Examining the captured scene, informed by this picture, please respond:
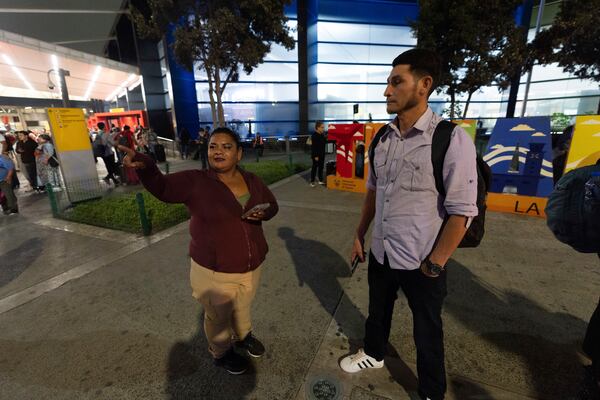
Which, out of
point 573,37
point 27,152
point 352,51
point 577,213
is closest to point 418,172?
point 577,213

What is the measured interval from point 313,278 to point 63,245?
425 cm

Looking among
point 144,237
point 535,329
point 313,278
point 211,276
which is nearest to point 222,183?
point 211,276

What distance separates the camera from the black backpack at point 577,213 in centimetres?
121

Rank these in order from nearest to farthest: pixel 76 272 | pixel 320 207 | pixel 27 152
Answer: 1. pixel 76 272
2. pixel 320 207
3. pixel 27 152

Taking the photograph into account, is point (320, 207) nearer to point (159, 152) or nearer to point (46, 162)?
point (46, 162)

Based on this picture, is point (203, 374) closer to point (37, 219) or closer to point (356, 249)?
point (356, 249)

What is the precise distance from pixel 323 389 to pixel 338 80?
23204 mm

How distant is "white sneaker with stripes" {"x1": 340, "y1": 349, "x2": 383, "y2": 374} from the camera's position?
6.47 feet

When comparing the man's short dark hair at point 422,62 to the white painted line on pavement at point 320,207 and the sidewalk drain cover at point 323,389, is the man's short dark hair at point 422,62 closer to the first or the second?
the sidewalk drain cover at point 323,389

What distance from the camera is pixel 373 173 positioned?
1.81 metres

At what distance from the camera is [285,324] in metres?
2.52

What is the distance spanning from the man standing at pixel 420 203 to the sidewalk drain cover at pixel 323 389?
1.73 ft

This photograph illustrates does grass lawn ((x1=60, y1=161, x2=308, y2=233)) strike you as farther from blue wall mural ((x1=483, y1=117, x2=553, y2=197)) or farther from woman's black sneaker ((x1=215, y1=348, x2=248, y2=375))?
blue wall mural ((x1=483, y1=117, x2=553, y2=197))

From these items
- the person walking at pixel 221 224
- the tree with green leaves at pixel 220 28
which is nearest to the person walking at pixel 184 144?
the tree with green leaves at pixel 220 28
